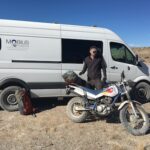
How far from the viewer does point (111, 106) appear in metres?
8.17

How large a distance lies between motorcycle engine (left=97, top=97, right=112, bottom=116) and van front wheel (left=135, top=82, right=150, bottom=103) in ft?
10.4

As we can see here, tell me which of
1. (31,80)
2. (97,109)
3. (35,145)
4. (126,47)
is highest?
(126,47)

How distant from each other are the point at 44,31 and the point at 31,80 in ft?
5.13

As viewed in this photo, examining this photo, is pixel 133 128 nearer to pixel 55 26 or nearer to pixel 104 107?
pixel 104 107

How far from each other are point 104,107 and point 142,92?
343 cm

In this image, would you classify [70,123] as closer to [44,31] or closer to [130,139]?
[130,139]

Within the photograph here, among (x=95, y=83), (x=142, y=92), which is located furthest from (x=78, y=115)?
(x=142, y=92)

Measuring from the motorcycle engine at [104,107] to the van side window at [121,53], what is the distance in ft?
9.15

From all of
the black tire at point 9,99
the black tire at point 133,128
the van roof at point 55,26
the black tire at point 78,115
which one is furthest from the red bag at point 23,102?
the black tire at point 133,128

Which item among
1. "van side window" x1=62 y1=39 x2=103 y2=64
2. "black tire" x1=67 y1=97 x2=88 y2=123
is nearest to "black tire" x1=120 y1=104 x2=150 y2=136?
"black tire" x1=67 y1=97 x2=88 y2=123

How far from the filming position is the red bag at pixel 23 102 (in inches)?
362

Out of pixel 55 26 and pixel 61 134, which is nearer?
pixel 61 134

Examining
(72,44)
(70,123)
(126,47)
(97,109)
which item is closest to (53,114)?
(70,123)

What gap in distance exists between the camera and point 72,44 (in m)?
10.3
